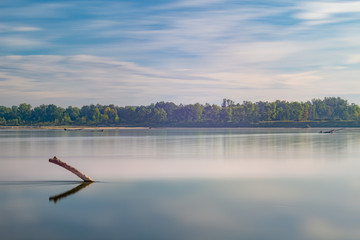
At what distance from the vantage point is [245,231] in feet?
39.5

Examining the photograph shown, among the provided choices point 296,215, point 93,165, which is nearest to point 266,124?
point 93,165

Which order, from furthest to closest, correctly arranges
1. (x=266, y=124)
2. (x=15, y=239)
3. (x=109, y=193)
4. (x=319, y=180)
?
(x=266, y=124) → (x=319, y=180) → (x=109, y=193) → (x=15, y=239)

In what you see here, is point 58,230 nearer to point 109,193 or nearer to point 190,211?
point 190,211

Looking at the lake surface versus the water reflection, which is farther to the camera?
the water reflection

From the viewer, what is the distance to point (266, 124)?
19775cm

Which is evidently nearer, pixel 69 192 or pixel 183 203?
pixel 183 203

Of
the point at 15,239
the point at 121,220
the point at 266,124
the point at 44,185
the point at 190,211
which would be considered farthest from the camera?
the point at 266,124

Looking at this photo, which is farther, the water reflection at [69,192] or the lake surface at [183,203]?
the water reflection at [69,192]

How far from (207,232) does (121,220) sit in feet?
9.52

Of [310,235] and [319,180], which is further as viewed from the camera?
[319,180]

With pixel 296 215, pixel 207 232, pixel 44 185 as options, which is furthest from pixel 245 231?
pixel 44 185

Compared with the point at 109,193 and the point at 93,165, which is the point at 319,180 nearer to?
the point at 109,193

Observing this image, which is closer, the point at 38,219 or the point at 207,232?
the point at 207,232

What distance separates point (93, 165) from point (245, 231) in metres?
18.5
